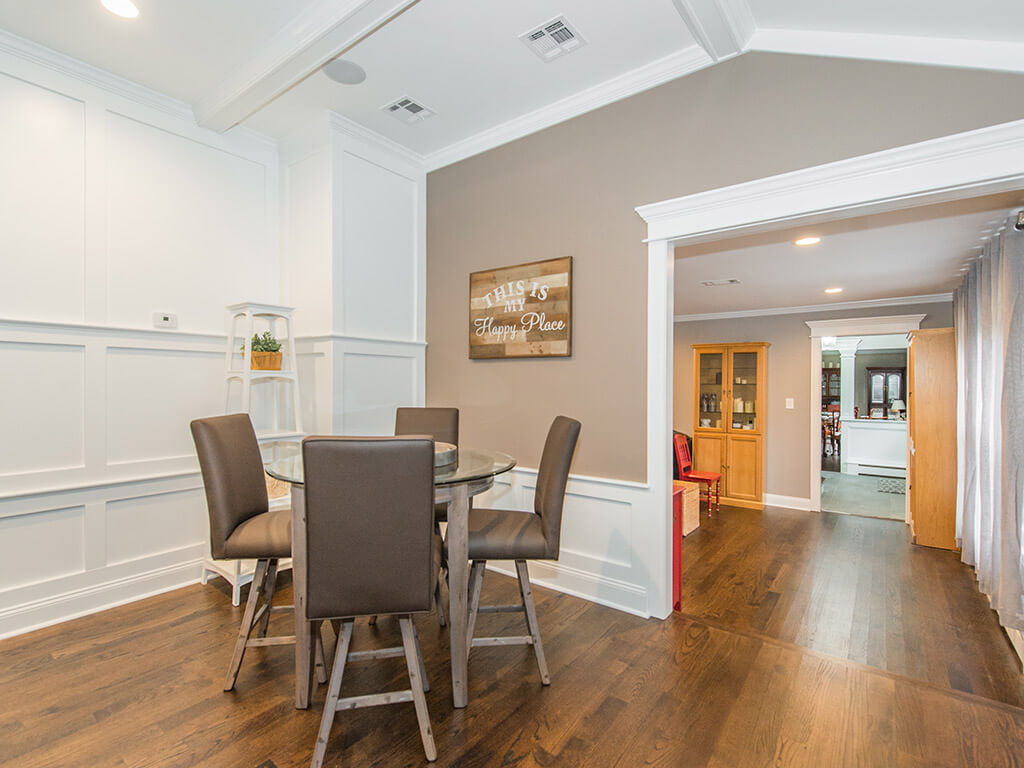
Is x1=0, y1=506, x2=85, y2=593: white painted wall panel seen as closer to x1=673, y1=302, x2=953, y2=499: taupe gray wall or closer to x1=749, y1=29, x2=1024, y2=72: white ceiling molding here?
x1=749, y1=29, x2=1024, y2=72: white ceiling molding

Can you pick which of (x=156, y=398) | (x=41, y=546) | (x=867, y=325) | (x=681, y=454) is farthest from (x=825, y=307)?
(x=41, y=546)

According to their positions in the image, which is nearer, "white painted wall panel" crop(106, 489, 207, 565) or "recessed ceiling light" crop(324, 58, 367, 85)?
"recessed ceiling light" crop(324, 58, 367, 85)

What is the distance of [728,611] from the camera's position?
3.12 meters

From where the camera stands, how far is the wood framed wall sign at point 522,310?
2.99 m

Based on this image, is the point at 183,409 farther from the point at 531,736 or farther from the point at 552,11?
the point at 552,11

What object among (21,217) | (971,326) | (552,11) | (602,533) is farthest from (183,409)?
(971,326)

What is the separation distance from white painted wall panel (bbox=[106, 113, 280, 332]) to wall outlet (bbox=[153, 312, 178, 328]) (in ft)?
0.10

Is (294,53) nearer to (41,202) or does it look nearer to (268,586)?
(41,202)

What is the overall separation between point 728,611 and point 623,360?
5.77 feet

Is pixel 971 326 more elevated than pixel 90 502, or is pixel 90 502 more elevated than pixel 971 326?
pixel 971 326

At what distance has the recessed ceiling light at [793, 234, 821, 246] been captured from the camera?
3.51 m

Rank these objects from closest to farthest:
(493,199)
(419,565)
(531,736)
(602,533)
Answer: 1. (419,565)
2. (531,736)
3. (602,533)
4. (493,199)

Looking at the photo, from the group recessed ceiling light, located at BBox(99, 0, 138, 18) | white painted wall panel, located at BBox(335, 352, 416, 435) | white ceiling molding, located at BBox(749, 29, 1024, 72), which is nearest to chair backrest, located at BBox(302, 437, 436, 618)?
white painted wall panel, located at BBox(335, 352, 416, 435)

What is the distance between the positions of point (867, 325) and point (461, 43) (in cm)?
571
